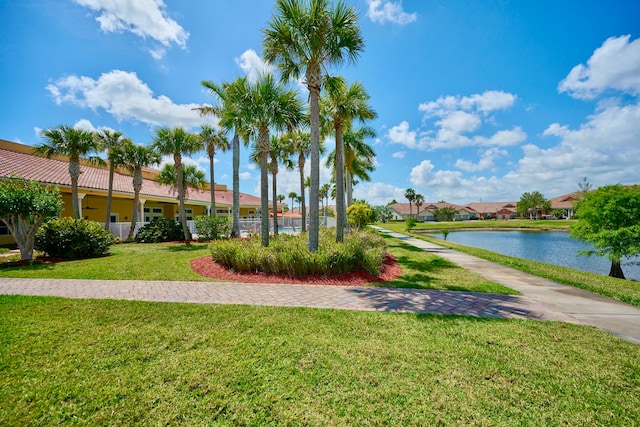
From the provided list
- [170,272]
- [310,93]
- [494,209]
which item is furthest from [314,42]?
[494,209]

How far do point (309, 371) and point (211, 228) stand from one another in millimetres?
17013

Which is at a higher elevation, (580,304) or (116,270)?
(116,270)

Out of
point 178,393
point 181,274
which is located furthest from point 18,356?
point 181,274

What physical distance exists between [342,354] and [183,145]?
1662 centimetres

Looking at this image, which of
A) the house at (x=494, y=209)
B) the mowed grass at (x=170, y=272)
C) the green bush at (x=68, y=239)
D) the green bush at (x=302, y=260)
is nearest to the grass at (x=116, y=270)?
the mowed grass at (x=170, y=272)

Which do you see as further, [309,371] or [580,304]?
[580,304]

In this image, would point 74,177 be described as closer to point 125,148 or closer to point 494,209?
point 125,148

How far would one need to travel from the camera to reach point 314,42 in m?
8.57

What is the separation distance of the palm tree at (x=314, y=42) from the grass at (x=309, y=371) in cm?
515

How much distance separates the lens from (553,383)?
3051 millimetres

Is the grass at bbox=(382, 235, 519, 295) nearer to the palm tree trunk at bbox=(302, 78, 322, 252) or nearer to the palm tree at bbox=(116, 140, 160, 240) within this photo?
the palm tree trunk at bbox=(302, 78, 322, 252)

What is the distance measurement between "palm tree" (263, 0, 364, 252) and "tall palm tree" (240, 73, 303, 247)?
110cm

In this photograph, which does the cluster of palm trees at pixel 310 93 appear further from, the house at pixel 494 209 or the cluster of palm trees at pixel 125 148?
the house at pixel 494 209

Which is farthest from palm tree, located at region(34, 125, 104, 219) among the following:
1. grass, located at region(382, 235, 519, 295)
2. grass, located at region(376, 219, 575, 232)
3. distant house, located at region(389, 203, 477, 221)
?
distant house, located at region(389, 203, 477, 221)
